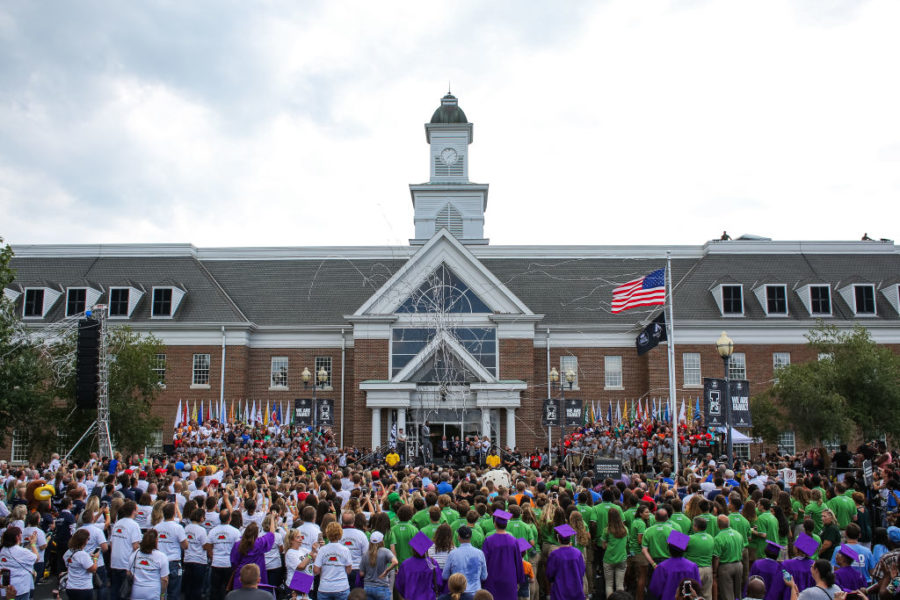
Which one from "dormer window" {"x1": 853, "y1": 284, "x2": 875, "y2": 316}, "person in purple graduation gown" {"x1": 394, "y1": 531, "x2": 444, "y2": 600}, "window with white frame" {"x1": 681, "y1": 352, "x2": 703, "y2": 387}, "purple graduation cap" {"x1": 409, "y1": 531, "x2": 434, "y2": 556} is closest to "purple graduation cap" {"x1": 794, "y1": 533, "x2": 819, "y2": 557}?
"person in purple graduation gown" {"x1": 394, "y1": 531, "x2": 444, "y2": 600}

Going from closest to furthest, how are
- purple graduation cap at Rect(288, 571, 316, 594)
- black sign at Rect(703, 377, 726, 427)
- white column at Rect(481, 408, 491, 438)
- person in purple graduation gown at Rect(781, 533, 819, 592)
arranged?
purple graduation cap at Rect(288, 571, 316, 594)
person in purple graduation gown at Rect(781, 533, 819, 592)
black sign at Rect(703, 377, 726, 427)
white column at Rect(481, 408, 491, 438)

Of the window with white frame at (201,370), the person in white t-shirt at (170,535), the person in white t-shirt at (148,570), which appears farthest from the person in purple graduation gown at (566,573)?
the window with white frame at (201,370)

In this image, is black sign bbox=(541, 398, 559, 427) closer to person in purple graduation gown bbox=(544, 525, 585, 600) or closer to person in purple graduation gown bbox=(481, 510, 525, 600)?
person in purple graduation gown bbox=(544, 525, 585, 600)

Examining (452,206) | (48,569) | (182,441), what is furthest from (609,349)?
(48,569)

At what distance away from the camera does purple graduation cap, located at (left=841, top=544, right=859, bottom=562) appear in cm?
981

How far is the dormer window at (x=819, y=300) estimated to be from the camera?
41.2m

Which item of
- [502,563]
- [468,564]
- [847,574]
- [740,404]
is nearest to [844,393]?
[740,404]

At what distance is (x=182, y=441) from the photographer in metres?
29.3

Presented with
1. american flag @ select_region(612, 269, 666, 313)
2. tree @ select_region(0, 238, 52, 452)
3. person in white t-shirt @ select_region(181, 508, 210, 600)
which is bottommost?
person in white t-shirt @ select_region(181, 508, 210, 600)

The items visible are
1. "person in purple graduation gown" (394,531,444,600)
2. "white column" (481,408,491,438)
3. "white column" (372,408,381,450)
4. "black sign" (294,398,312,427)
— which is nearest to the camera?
"person in purple graduation gown" (394,531,444,600)

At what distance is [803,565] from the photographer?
34.8ft

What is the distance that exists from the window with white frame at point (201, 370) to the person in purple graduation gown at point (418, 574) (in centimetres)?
3228

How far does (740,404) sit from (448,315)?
639 inches

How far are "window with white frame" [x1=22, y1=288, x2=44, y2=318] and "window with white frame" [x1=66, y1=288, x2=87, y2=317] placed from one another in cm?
149
